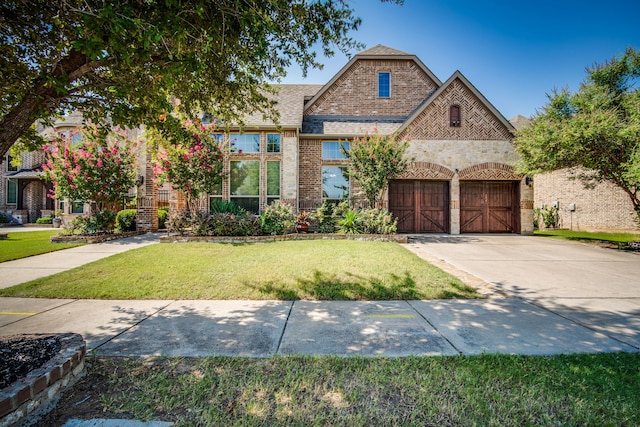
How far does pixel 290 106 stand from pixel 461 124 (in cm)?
839

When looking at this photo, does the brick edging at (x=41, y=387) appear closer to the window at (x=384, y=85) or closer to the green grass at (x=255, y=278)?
the green grass at (x=255, y=278)

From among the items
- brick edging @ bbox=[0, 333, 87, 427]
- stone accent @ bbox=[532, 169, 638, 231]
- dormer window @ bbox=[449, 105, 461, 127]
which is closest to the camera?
brick edging @ bbox=[0, 333, 87, 427]

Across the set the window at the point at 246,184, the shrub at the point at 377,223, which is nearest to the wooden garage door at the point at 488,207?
the shrub at the point at 377,223

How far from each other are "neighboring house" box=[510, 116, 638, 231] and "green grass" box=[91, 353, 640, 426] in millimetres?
15661

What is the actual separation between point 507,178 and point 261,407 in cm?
1495

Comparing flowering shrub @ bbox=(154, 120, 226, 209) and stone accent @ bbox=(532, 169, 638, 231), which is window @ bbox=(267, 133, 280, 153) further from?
stone accent @ bbox=(532, 169, 638, 231)

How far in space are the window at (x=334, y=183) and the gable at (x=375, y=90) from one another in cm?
360

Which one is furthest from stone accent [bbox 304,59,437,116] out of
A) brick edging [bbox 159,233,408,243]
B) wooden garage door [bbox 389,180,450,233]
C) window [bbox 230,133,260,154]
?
brick edging [bbox 159,233,408,243]

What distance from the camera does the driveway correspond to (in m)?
3.87

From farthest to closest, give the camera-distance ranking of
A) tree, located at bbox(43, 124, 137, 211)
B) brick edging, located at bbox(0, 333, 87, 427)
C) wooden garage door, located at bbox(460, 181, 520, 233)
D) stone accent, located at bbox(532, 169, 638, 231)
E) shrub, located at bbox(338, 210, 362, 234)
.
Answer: stone accent, located at bbox(532, 169, 638, 231) → wooden garage door, located at bbox(460, 181, 520, 233) → shrub, located at bbox(338, 210, 362, 234) → tree, located at bbox(43, 124, 137, 211) → brick edging, located at bbox(0, 333, 87, 427)

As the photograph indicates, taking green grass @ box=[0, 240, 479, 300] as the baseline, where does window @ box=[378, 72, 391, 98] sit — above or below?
above

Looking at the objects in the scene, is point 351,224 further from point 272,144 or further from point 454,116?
point 454,116

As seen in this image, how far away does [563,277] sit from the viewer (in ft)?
19.1

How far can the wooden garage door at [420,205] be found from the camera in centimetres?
1368
